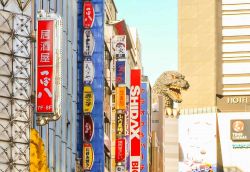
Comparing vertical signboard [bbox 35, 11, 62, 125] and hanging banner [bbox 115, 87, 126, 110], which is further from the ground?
vertical signboard [bbox 35, 11, 62, 125]

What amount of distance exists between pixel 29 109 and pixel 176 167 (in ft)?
327

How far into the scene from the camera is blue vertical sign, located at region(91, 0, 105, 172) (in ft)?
207

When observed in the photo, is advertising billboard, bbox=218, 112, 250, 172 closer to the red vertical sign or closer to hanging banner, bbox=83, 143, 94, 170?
hanging banner, bbox=83, 143, 94, 170

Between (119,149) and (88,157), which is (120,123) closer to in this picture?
(119,149)

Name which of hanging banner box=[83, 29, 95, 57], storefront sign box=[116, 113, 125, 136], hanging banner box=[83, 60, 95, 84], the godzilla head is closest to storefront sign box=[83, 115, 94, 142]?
hanging banner box=[83, 60, 95, 84]

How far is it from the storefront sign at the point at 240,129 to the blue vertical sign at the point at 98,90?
11159cm

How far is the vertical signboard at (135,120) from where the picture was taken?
81312mm

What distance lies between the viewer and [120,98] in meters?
73.9

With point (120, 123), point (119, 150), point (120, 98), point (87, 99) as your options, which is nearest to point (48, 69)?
point (87, 99)

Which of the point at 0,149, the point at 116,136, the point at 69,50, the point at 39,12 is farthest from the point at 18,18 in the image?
the point at 116,136

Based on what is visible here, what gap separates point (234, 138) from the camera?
571ft

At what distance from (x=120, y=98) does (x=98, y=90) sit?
10.2 meters

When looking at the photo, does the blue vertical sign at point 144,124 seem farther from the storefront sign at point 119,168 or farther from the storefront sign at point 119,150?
the storefront sign at point 119,150

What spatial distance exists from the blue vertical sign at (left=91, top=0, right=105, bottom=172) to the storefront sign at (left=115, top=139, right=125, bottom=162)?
1055cm
